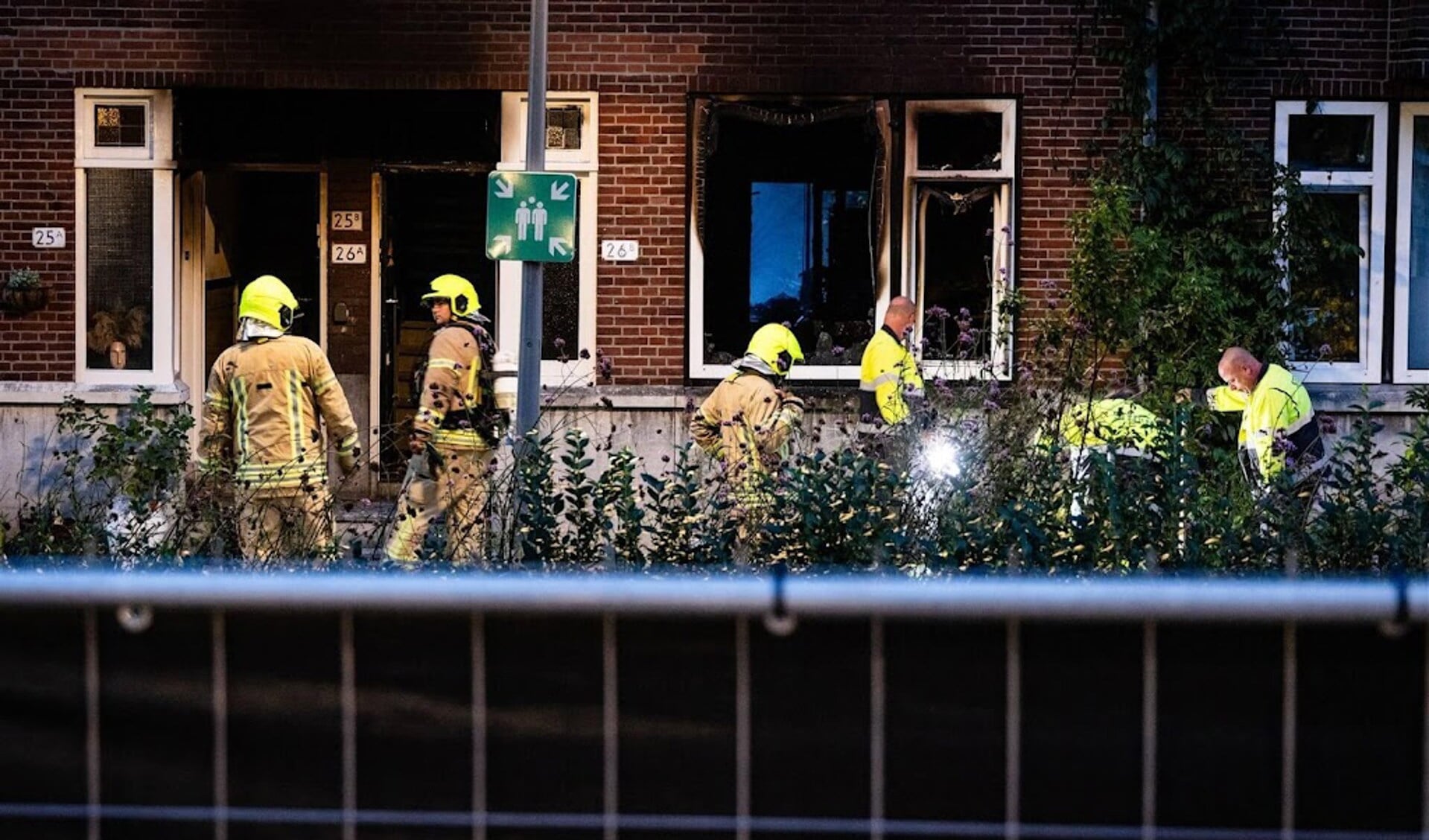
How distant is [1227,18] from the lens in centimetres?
1511

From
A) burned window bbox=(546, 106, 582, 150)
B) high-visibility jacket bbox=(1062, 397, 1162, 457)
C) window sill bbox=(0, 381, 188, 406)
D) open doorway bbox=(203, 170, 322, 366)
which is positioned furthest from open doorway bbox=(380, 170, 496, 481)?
high-visibility jacket bbox=(1062, 397, 1162, 457)

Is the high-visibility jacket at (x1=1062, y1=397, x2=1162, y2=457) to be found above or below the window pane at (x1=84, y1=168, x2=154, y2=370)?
below

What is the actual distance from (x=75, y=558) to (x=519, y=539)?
1795 millimetres

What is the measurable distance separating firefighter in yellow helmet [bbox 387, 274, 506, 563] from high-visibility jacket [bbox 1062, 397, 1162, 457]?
2.52 m

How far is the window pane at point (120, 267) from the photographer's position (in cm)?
1545

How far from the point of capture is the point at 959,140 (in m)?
15.4

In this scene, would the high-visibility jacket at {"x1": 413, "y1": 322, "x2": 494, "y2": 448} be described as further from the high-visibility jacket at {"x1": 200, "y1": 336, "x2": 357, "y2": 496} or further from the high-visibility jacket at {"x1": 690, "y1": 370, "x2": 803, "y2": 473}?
the high-visibility jacket at {"x1": 690, "y1": 370, "x2": 803, "y2": 473}

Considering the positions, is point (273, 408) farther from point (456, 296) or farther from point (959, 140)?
point (959, 140)

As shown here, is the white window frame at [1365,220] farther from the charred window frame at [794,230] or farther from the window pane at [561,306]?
the window pane at [561,306]

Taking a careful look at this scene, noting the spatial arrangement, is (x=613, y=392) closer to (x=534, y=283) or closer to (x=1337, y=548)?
(x=534, y=283)

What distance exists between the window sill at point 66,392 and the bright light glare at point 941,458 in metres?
7.77

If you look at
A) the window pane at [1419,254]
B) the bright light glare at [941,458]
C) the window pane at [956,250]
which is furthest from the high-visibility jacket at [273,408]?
the window pane at [1419,254]

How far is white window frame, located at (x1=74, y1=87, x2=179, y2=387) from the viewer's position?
1536 centimetres

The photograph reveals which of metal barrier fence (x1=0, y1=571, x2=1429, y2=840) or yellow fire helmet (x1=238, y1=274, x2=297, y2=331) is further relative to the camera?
yellow fire helmet (x1=238, y1=274, x2=297, y2=331)
